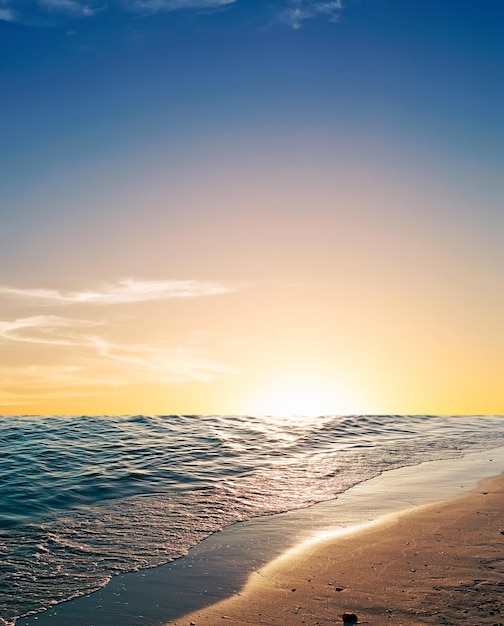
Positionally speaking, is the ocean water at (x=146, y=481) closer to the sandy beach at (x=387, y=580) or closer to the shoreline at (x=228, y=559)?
the shoreline at (x=228, y=559)

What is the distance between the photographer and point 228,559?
9.23 m

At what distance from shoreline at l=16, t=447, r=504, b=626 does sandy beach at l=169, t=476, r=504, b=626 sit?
1.38 feet

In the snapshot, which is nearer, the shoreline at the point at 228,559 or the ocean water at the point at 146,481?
the shoreline at the point at 228,559

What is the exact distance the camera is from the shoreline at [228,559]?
720cm

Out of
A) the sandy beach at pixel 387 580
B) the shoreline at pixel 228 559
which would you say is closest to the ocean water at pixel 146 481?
the shoreline at pixel 228 559

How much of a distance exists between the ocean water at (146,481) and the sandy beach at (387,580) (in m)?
2.37

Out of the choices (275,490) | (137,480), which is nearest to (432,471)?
(275,490)

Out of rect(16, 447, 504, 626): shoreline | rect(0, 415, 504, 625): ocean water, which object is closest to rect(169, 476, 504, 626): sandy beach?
rect(16, 447, 504, 626): shoreline

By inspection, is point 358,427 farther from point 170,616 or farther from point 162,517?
point 170,616

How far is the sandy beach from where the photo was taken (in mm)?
6535

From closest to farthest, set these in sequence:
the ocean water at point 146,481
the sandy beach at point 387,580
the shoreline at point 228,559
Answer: the sandy beach at point 387,580, the shoreline at point 228,559, the ocean water at point 146,481

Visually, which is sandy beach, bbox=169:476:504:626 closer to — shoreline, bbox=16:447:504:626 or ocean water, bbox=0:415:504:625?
shoreline, bbox=16:447:504:626

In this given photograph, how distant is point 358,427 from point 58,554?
25.9 metres

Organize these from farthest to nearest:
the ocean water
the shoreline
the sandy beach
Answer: the ocean water, the shoreline, the sandy beach
